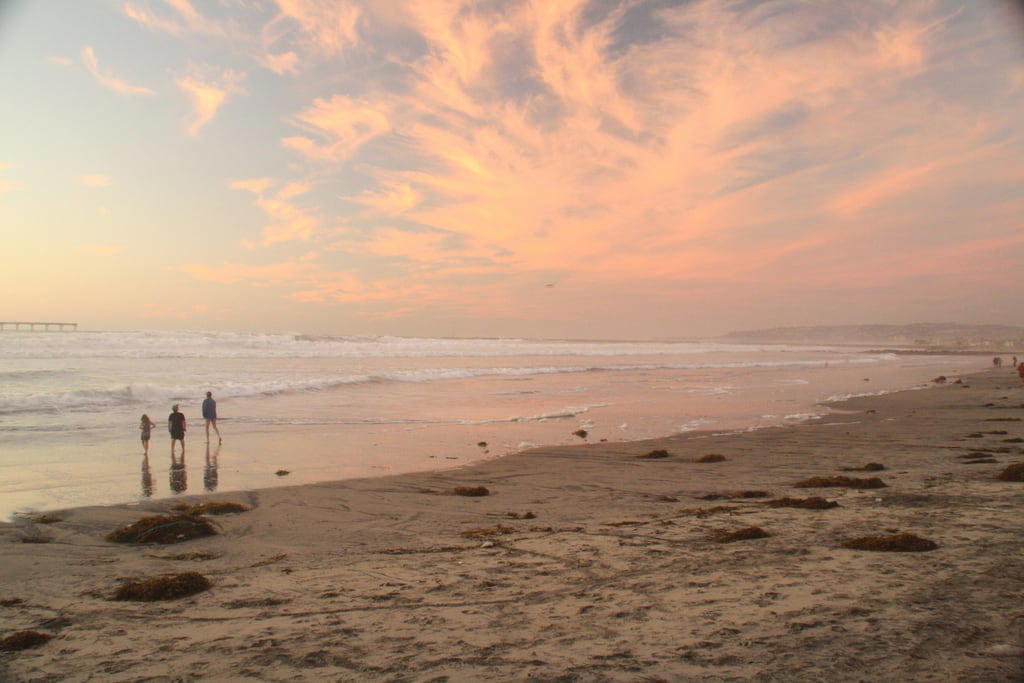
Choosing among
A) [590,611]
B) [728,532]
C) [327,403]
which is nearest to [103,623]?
[590,611]

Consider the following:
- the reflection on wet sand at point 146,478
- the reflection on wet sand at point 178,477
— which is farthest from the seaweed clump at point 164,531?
the reflection on wet sand at point 178,477

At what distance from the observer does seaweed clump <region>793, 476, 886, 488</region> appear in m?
9.12

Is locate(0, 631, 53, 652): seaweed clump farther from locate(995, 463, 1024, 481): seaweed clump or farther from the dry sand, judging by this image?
locate(995, 463, 1024, 481): seaweed clump

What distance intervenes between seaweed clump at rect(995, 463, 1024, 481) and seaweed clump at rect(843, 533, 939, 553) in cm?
424

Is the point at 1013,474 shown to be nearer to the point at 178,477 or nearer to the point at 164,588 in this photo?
the point at 164,588

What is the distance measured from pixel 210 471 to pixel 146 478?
1.10 m

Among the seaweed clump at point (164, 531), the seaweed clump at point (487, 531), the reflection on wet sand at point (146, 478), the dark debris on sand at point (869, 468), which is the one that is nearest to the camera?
the seaweed clump at point (487, 531)

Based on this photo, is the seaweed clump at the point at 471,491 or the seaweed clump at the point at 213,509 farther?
the seaweed clump at the point at 471,491

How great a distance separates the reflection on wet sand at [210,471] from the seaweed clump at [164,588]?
527cm

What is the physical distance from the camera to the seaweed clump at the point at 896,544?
5855 millimetres

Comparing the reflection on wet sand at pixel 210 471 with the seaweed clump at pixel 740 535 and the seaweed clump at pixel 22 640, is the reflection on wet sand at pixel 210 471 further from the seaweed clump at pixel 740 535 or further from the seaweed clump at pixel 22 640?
the seaweed clump at pixel 740 535

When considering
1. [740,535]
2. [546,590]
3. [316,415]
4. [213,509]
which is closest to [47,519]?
[213,509]

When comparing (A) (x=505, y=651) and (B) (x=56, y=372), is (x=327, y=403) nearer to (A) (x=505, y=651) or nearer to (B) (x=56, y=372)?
(B) (x=56, y=372)

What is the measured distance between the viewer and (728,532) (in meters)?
6.68
